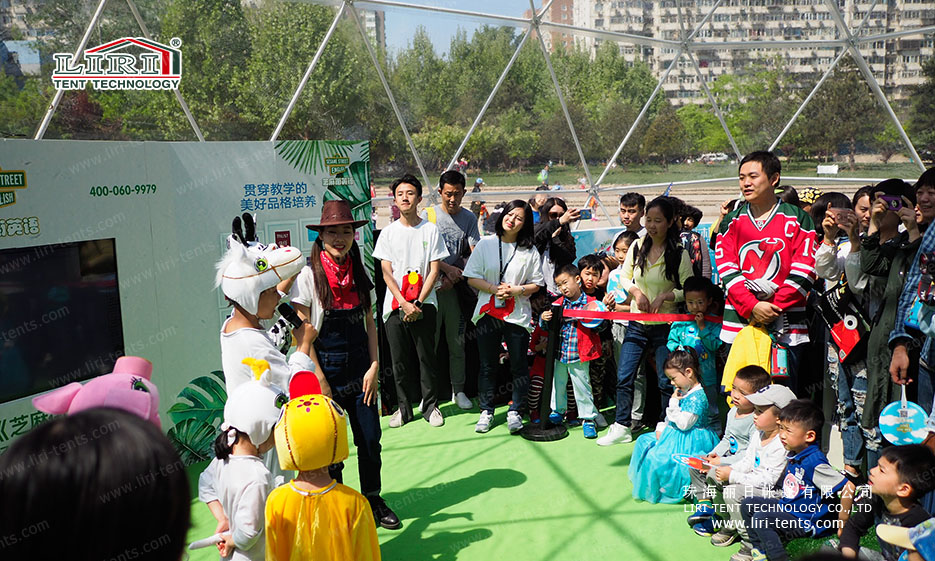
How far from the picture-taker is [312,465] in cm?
225

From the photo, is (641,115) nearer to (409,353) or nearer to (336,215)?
(409,353)

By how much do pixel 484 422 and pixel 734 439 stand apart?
184cm

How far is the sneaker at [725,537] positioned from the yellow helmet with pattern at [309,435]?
1.90 meters

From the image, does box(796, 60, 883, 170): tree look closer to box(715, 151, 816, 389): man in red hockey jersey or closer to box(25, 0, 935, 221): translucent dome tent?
box(25, 0, 935, 221): translucent dome tent

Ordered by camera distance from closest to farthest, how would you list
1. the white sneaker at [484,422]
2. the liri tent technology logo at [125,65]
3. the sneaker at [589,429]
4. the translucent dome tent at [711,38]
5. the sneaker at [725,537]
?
the sneaker at [725,537]
the sneaker at [589,429]
the white sneaker at [484,422]
the liri tent technology logo at [125,65]
the translucent dome tent at [711,38]

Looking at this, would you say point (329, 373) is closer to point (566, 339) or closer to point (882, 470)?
point (566, 339)

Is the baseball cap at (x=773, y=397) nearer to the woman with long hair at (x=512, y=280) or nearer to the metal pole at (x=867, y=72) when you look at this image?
the woman with long hair at (x=512, y=280)

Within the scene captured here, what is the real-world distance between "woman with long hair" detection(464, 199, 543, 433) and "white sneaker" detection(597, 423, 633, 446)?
0.58 metres

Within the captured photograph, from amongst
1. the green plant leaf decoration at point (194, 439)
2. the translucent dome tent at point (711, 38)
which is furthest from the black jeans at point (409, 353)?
the translucent dome tent at point (711, 38)

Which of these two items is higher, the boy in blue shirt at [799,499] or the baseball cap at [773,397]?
the baseball cap at [773,397]

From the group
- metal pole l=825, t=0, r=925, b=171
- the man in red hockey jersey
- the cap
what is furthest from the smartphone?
metal pole l=825, t=0, r=925, b=171

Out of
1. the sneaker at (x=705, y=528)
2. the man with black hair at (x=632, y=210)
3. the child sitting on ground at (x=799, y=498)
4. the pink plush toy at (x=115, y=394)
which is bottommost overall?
the sneaker at (x=705, y=528)

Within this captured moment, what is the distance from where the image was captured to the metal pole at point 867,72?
9359mm

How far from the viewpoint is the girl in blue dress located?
11.8 ft
